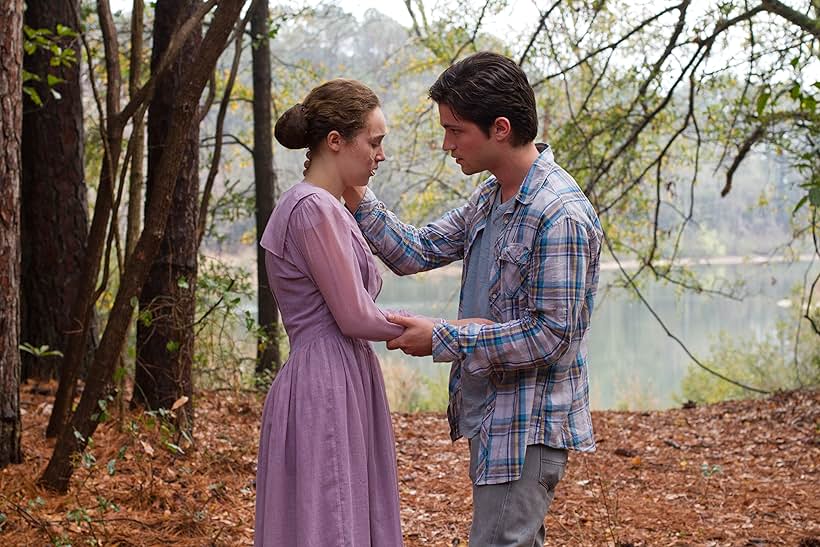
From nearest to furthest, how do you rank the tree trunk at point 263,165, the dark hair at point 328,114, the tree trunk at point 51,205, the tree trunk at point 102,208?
the dark hair at point 328,114 → the tree trunk at point 102,208 → the tree trunk at point 51,205 → the tree trunk at point 263,165

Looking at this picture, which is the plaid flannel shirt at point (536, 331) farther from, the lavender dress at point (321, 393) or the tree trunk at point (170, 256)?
the tree trunk at point (170, 256)

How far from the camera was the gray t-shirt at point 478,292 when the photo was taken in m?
2.35

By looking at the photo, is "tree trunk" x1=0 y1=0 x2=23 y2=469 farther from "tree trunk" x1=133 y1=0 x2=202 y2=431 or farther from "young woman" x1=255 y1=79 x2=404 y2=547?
"young woman" x1=255 y1=79 x2=404 y2=547

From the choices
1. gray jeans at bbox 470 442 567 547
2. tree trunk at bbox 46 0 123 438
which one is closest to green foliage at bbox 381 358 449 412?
tree trunk at bbox 46 0 123 438

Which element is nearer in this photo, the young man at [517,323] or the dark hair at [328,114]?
the young man at [517,323]

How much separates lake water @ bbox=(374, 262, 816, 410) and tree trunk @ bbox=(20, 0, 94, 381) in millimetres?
6054

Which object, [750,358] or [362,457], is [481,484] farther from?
[750,358]

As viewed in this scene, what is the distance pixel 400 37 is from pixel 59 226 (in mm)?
11601

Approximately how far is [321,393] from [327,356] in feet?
0.32

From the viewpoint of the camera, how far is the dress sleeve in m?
2.25

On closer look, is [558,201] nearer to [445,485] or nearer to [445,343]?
[445,343]

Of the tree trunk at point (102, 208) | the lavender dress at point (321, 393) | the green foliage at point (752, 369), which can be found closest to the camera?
the lavender dress at point (321, 393)

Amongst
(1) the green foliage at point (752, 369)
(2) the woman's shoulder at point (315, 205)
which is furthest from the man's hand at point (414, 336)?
(1) the green foliage at point (752, 369)

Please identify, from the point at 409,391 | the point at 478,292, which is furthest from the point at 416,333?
the point at 409,391
